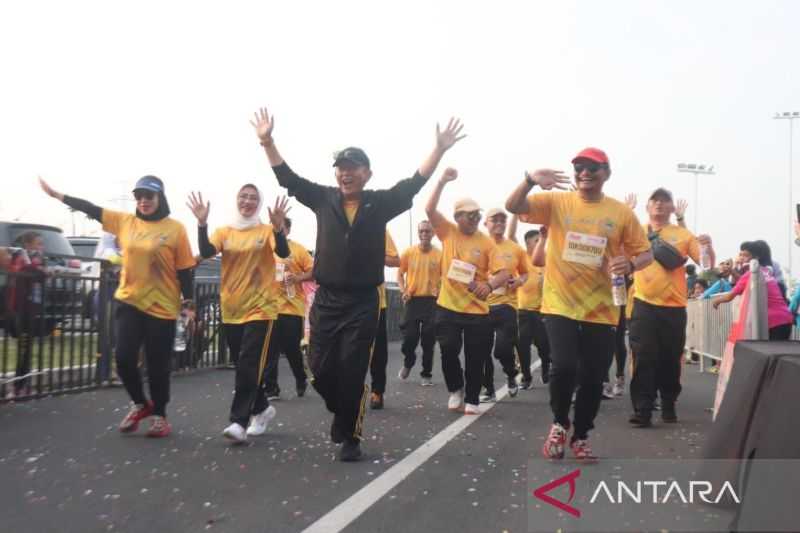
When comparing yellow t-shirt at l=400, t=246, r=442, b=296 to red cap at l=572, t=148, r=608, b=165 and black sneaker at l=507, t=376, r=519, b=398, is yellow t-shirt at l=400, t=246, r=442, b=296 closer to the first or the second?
black sneaker at l=507, t=376, r=519, b=398

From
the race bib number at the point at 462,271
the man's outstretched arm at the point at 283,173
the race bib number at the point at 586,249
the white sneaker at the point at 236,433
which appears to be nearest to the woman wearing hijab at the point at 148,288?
the white sneaker at the point at 236,433

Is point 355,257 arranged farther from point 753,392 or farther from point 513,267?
point 513,267

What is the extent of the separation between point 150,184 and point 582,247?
137 inches

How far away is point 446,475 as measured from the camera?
527 centimetres

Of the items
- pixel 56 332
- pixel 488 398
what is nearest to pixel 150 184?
pixel 56 332

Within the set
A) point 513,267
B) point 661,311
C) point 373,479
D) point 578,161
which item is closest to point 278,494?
point 373,479

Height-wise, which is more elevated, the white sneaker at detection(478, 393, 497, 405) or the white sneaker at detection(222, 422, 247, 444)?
the white sneaker at detection(222, 422, 247, 444)

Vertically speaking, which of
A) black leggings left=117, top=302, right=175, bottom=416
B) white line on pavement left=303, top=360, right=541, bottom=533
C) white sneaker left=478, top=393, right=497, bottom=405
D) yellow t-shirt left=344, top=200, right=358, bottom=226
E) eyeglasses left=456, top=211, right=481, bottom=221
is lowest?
white sneaker left=478, top=393, right=497, bottom=405

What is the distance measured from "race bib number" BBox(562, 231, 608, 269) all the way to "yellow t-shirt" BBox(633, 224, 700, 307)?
7.03 ft

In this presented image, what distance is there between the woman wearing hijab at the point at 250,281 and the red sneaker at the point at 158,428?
1.58 feet

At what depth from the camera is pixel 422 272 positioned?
11016 millimetres

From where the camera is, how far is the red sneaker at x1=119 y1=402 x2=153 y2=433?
22.3ft

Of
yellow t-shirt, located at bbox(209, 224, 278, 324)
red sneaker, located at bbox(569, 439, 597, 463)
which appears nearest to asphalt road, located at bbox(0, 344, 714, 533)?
red sneaker, located at bbox(569, 439, 597, 463)

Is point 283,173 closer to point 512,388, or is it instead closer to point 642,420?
point 642,420
